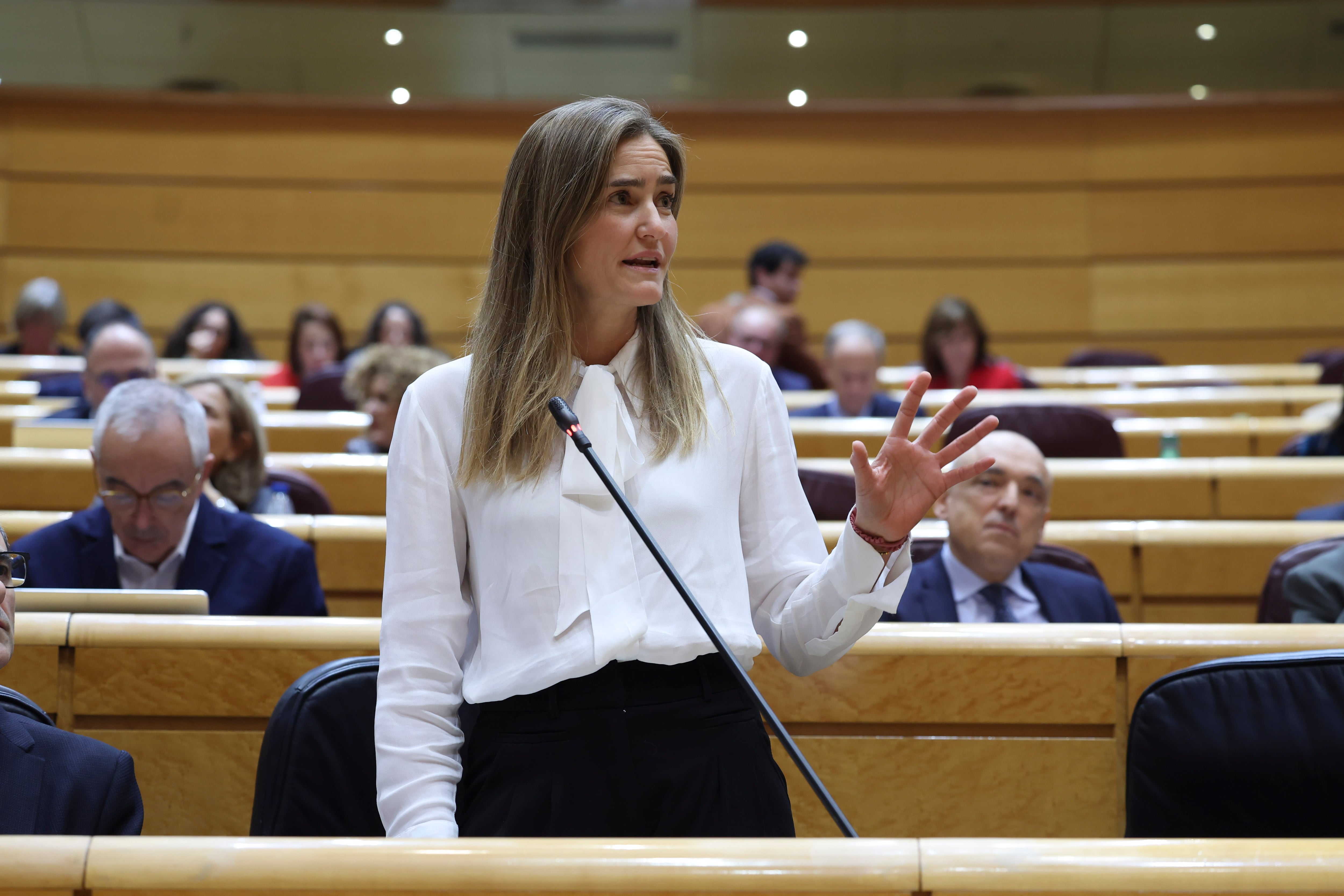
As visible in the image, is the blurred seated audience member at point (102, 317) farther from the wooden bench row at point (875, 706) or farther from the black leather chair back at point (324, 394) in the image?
the wooden bench row at point (875, 706)

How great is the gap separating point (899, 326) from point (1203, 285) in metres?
1.63

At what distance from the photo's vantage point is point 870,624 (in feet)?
3.82

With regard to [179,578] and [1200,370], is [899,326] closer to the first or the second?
[1200,370]

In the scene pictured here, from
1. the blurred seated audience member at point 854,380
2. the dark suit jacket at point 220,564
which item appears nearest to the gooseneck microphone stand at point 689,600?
the dark suit jacket at point 220,564

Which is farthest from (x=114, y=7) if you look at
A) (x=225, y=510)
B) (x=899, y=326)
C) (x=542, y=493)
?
(x=542, y=493)

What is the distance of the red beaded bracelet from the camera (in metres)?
1.15

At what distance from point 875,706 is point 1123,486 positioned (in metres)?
1.66

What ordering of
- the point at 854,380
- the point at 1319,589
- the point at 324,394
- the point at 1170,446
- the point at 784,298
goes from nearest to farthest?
the point at 1319,589
the point at 1170,446
the point at 854,380
the point at 324,394
the point at 784,298

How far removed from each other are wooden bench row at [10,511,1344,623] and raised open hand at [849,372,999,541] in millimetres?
1387

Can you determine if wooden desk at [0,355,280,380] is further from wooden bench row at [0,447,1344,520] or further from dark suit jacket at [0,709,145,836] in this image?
dark suit jacket at [0,709,145,836]

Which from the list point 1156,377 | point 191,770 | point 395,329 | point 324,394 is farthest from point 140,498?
point 1156,377

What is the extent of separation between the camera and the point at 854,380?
4148mm

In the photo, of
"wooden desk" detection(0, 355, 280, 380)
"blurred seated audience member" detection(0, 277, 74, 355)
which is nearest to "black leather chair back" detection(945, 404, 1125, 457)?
"wooden desk" detection(0, 355, 280, 380)

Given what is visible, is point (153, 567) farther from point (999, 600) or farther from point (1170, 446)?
point (1170, 446)
